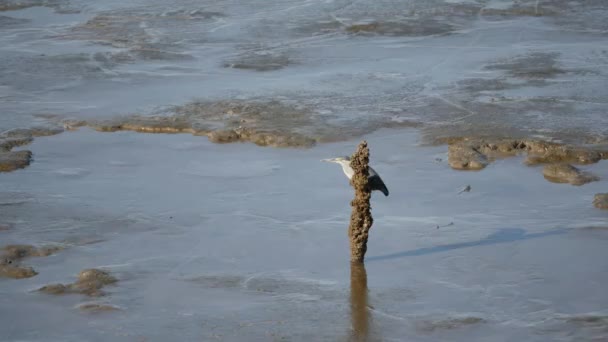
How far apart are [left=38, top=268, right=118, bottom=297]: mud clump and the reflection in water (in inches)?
75.7

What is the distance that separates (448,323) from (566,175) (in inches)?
145

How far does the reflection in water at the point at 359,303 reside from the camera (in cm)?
743

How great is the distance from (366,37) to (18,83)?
5805mm

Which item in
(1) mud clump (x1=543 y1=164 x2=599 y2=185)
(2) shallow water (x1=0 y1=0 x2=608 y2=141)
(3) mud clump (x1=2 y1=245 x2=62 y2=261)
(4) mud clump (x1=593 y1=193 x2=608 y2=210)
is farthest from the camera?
(2) shallow water (x1=0 y1=0 x2=608 y2=141)

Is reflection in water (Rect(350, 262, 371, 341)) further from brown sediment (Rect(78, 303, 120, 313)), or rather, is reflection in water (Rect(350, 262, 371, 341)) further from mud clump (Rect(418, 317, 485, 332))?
brown sediment (Rect(78, 303, 120, 313))

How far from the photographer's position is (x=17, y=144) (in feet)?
40.0

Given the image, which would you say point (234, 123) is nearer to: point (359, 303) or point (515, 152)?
point (515, 152)

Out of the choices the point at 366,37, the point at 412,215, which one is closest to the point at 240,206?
the point at 412,215

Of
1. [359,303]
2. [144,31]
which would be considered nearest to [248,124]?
[359,303]

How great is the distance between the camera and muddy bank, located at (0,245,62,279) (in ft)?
27.8

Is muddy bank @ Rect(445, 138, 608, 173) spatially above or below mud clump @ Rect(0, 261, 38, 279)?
above

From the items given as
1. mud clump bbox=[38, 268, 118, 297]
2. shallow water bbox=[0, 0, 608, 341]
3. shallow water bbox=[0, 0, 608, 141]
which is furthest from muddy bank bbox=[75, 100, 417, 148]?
mud clump bbox=[38, 268, 118, 297]

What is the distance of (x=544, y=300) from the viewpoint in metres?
7.88

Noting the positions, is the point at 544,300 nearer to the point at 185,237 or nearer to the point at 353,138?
the point at 185,237
